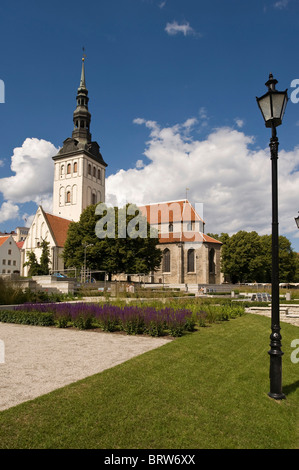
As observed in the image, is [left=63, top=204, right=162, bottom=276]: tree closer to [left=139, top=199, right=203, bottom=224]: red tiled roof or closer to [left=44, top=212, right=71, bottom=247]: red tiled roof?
[left=44, top=212, right=71, bottom=247]: red tiled roof

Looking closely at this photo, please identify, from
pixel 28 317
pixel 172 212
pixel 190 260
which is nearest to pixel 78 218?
pixel 172 212

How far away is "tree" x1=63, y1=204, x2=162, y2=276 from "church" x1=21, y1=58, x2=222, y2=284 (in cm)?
914

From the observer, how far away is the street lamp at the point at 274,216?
18.7ft

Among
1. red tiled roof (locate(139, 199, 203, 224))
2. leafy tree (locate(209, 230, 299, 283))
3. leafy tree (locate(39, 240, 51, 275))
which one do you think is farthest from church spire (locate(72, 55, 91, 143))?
leafy tree (locate(209, 230, 299, 283))

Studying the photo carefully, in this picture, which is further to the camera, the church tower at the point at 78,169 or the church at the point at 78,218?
the church tower at the point at 78,169

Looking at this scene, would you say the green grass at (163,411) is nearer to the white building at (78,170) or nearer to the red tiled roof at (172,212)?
the red tiled roof at (172,212)

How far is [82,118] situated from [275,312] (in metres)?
69.5

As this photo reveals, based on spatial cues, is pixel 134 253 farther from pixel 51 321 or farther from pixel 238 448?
pixel 238 448

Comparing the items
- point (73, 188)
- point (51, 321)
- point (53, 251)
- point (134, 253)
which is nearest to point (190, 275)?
point (134, 253)

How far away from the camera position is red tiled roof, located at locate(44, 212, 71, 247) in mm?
59500

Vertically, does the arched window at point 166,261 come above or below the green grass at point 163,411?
above

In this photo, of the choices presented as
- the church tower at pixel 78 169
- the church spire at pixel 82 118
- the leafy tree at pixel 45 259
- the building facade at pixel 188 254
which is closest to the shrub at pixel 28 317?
the building facade at pixel 188 254

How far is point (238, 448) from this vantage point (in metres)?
3.90
